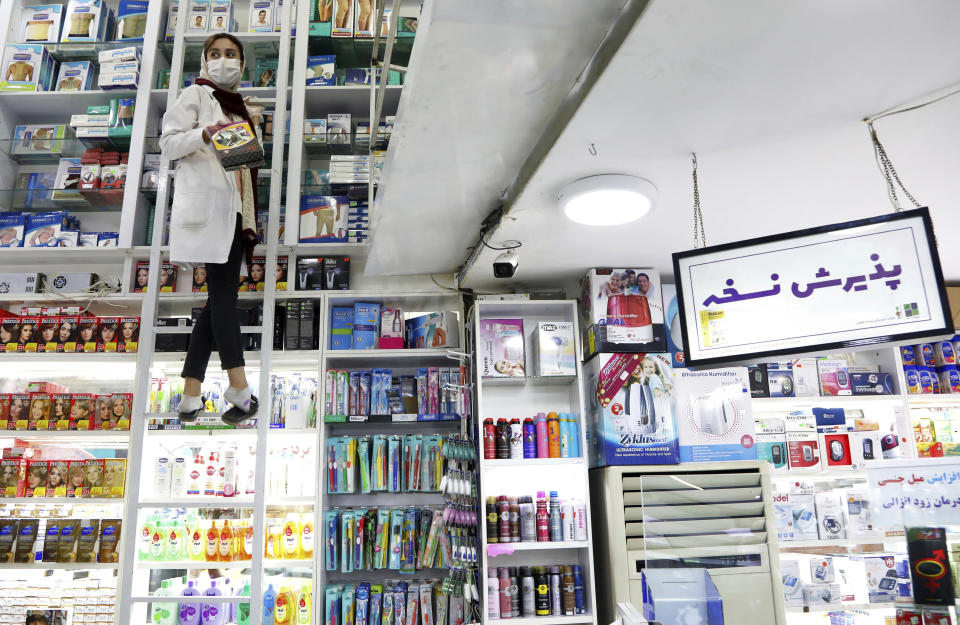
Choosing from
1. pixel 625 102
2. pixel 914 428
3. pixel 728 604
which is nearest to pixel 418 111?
pixel 625 102

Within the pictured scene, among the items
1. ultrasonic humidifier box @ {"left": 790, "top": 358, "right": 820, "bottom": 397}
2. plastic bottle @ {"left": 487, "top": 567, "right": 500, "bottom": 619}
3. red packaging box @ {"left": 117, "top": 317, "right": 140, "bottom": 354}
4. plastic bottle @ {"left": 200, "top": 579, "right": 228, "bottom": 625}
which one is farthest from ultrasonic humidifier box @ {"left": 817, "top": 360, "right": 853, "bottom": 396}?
red packaging box @ {"left": 117, "top": 317, "right": 140, "bottom": 354}

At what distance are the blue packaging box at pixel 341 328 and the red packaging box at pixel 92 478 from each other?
1.45m

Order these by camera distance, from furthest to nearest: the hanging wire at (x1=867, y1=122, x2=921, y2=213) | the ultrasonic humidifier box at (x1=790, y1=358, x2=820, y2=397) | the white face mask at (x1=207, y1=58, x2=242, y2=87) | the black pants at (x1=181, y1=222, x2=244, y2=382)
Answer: the ultrasonic humidifier box at (x1=790, y1=358, x2=820, y2=397), the white face mask at (x1=207, y1=58, x2=242, y2=87), the black pants at (x1=181, y1=222, x2=244, y2=382), the hanging wire at (x1=867, y1=122, x2=921, y2=213)

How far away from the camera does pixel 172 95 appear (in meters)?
4.30

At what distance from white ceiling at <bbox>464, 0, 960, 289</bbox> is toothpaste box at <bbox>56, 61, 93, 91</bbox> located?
321 cm

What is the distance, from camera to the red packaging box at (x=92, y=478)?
395cm

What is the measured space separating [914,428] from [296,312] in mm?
3994

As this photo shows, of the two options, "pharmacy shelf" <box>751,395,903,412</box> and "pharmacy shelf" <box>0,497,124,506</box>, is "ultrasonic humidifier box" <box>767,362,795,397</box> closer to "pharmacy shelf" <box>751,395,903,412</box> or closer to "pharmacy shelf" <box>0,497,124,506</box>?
"pharmacy shelf" <box>751,395,903,412</box>

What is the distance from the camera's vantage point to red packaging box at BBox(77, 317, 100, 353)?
4148 millimetres

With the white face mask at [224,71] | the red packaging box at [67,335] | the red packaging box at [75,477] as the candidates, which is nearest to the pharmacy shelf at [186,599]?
the red packaging box at [75,477]

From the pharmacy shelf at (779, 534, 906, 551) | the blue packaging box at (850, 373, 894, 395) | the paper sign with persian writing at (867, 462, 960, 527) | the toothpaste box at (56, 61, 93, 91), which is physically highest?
the toothpaste box at (56, 61, 93, 91)

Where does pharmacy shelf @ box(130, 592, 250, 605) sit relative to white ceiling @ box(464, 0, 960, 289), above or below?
below

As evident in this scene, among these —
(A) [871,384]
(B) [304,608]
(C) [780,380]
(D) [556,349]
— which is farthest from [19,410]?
(A) [871,384]

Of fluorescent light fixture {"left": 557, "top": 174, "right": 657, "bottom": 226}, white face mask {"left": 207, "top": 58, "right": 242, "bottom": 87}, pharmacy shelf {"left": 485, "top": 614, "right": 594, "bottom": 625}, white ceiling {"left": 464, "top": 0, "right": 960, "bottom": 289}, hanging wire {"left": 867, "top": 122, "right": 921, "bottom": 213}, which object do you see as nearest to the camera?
white ceiling {"left": 464, "top": 0, "right": 960, "bottom": 289}
